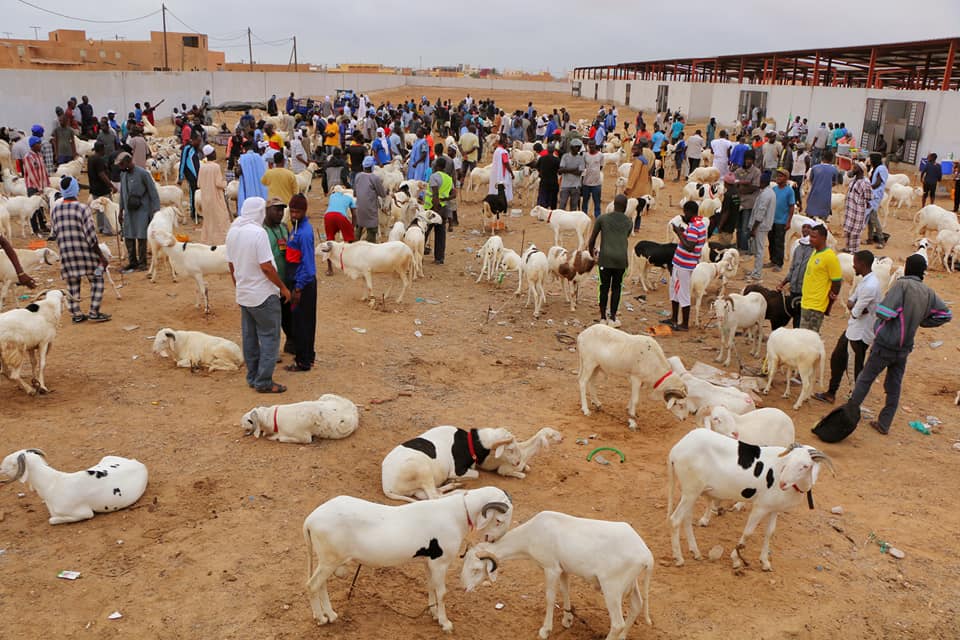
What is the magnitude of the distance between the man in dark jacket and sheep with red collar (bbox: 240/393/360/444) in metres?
4.95

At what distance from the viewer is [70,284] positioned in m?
8.76

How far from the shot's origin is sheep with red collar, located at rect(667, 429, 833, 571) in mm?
4793

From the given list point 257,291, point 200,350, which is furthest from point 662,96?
point 257,291

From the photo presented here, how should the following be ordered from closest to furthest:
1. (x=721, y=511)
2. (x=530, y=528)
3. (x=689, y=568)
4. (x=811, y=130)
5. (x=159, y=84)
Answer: (x=530, y=528) < (x=689, y=568) < (x=721, y=511) < (x=811, y=130) < (x=159, y=84)

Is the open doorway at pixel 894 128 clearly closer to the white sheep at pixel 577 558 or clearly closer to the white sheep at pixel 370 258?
the white sheep at pixel 370 258

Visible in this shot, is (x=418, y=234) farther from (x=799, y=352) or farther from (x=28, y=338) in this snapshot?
(x=799, y=352)

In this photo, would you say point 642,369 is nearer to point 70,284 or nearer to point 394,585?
point 394,585

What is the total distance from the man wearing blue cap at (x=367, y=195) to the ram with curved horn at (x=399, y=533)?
8185 mm

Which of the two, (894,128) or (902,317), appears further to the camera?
(894,128)

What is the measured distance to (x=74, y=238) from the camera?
27.7ft

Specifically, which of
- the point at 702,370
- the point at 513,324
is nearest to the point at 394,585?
the point at 702,370

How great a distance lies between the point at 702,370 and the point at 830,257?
190 centimetres

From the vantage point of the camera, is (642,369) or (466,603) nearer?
(466,603)

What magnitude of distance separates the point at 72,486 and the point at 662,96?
44767 mm
